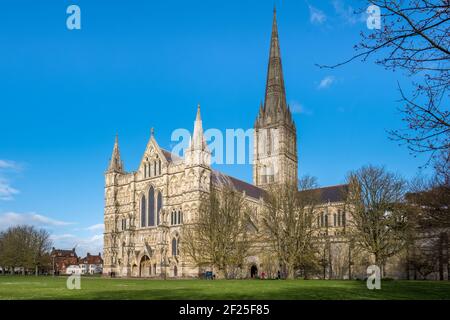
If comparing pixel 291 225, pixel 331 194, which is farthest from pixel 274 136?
pixel 291 225

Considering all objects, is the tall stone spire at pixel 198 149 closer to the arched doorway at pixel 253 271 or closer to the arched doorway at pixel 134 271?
the arched doorway at pixel 253 271

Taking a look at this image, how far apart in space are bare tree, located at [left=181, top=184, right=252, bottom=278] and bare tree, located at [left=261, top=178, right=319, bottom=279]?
3.56m

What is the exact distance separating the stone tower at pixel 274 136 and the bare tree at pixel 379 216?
44639mm

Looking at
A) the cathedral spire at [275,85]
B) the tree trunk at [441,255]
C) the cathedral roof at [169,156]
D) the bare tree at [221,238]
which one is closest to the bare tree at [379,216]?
the tree trunk at [441,255]

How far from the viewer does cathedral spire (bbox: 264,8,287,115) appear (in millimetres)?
101125

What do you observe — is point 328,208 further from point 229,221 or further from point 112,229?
point 112,229

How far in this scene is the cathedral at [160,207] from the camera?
6469 centimetres

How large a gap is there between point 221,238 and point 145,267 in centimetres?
2367

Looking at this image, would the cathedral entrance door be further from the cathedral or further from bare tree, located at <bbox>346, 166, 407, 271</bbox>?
bare tree, located at <bbox>346, 166, 407, 271</bbox>

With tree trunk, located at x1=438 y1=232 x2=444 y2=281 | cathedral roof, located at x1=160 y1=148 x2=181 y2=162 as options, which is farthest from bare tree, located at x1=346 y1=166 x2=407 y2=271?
cathedral roof, located at x1=160 y1=148 x2=181 y2=162

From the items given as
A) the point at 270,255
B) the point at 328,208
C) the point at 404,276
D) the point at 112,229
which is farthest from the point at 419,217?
the point at 112,229

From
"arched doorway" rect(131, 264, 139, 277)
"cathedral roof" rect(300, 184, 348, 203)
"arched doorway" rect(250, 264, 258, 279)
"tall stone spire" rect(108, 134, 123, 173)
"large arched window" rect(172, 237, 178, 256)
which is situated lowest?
"arched doorway" rect(131, 264, 139, 277)
